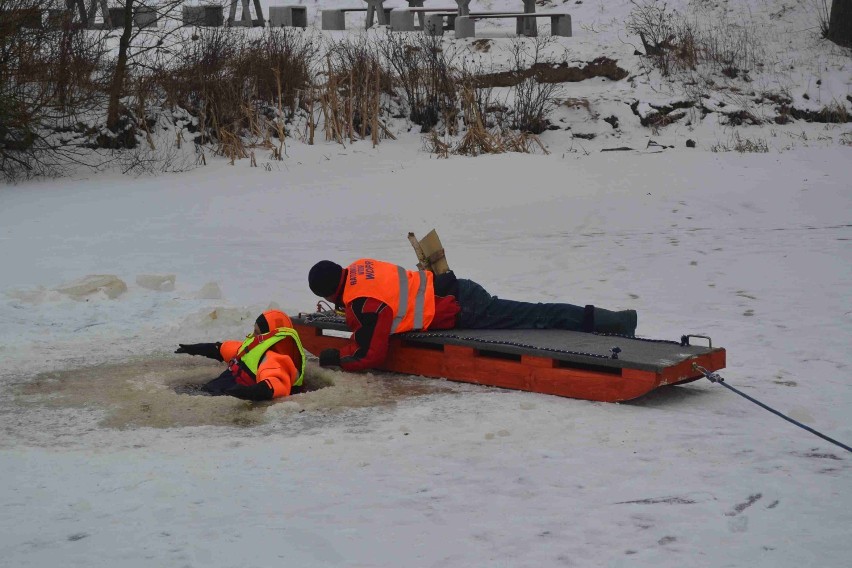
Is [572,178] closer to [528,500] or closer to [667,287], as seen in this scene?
[667,287]

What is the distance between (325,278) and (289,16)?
57.4ft

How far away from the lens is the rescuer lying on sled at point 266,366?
201 inches

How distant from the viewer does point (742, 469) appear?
3900mm

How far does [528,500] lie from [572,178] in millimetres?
9853

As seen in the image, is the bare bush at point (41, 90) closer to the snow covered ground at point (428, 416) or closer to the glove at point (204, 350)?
the snow covered ground at point (428, 416)

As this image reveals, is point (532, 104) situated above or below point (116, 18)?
below

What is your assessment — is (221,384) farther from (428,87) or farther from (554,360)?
(428,87)

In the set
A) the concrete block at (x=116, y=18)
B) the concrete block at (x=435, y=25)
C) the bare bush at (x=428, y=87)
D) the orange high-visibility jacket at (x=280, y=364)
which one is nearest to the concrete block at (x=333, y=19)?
the concrete block at (x=435, y=25)

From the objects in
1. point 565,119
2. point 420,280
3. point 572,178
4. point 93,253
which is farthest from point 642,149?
point 420,280

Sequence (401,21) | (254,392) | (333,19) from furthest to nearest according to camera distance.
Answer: (333,19), (401,21), (254,392)

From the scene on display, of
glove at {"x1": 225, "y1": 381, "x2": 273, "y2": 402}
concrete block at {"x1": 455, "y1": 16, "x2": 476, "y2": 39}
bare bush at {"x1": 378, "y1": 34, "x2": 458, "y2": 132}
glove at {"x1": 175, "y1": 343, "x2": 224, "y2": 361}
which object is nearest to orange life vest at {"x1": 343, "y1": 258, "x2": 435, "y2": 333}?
glove at {"x1": 225, "y1": 381, "x2": 273, "y2": 402}

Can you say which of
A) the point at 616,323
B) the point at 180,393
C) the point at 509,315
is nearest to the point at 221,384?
the point at 180,393

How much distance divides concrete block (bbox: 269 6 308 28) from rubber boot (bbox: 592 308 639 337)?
56.5 feet

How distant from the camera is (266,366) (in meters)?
5.25
